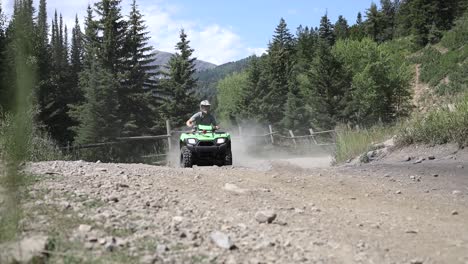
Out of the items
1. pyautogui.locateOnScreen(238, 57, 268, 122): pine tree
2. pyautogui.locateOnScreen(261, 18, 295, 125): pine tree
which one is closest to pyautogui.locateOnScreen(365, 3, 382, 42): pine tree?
pyautogui.locateOnScreen(261, 18, 295, 125): pine tree

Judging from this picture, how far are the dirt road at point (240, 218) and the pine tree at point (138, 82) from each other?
1060 inches

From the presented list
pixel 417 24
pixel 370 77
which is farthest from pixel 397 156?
pixel 417 24

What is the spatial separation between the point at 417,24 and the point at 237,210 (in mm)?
69014

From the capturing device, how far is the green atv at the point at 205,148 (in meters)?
10.8

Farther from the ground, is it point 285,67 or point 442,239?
point 285,67

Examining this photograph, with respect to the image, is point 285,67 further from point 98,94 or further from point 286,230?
point 286,230

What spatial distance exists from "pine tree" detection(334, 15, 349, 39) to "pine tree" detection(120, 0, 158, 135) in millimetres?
48972

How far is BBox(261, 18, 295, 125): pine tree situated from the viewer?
4878cm

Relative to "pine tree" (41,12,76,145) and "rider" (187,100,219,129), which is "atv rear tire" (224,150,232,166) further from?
"pine tree" (41,12,76,145)

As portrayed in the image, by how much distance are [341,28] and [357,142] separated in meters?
86.0

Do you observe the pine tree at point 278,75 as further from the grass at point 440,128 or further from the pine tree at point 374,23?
the grass at point 440,128

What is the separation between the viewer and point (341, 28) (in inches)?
3733

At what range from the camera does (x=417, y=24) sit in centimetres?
6738

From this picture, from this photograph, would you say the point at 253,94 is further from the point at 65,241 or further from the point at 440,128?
the point at 65,241
